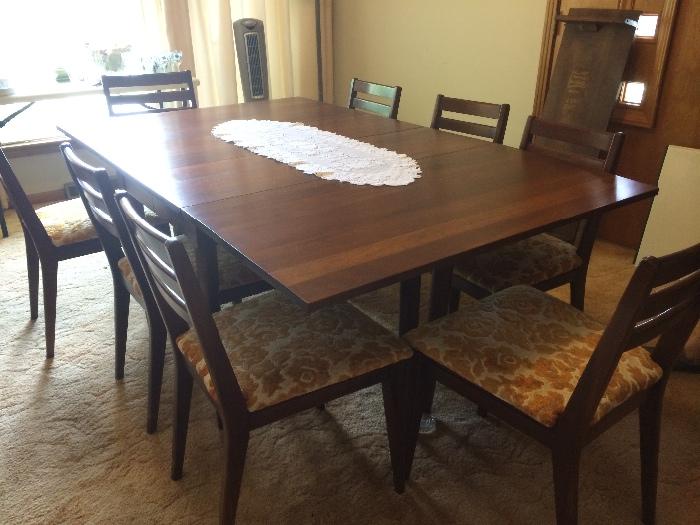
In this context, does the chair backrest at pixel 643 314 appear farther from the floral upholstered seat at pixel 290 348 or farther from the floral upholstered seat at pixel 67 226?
the floral upholstered seat at pixel 67 226

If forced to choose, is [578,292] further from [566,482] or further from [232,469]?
[232,469]

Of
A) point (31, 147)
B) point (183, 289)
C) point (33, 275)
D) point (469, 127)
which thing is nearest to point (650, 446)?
point (183, 289)

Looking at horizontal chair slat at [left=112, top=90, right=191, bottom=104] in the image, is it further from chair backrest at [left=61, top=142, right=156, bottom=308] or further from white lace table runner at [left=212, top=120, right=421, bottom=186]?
chair backrest at [left=61, top=142, right=156, bottom=308]

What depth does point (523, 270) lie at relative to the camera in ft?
5.80

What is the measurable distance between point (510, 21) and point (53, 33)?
8.57 ft

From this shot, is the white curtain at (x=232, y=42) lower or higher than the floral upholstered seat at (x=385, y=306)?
higher

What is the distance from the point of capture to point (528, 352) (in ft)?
4.31

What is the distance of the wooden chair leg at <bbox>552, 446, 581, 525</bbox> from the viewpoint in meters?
1.16

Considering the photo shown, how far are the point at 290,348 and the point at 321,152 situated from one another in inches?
32.0

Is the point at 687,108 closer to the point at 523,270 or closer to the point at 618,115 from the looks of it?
the point at 618,115

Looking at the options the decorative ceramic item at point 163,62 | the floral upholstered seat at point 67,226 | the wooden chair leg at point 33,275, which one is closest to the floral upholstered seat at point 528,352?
Answer: the floral upholstered seat at point 67,226

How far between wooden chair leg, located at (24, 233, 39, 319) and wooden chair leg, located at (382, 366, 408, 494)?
1480 mm

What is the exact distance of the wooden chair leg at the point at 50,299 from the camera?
6.49ft

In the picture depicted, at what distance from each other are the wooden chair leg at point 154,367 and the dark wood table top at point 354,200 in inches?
13.6
